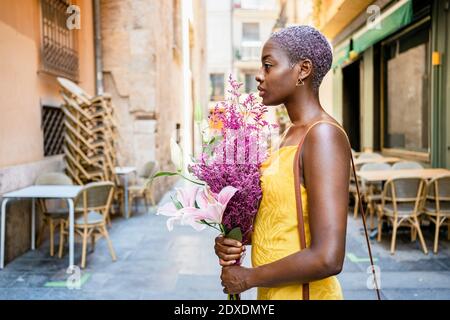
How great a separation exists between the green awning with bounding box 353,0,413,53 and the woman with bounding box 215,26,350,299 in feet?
20.2

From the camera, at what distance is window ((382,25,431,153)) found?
320 inches

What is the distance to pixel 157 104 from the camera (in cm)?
975

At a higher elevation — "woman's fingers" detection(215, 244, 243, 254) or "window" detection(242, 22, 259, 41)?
"window" detection(242, 22, 259, 41)

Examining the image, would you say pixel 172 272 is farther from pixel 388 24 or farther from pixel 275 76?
pixel 388 24

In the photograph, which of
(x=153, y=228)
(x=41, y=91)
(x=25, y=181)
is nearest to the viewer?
(x=25, y=181)

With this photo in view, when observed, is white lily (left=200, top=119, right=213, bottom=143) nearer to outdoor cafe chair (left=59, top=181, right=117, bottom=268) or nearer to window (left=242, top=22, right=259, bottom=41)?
outdoor cafe chair (left=59, top=181, right=117, bottom=268)

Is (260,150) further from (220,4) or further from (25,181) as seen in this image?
(220,4)

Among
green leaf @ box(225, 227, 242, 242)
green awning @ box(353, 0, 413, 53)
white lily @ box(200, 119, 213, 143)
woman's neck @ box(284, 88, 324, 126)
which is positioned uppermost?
green awning @ box(353, 0, 413, 53)

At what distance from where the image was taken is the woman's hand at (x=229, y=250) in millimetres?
1361

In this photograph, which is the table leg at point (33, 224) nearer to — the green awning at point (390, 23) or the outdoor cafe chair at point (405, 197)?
the outdoor cafe chair at point (405, 197)

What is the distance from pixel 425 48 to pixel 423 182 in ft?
10.8

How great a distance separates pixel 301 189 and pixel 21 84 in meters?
5.64

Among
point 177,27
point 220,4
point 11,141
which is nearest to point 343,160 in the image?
point 11,141

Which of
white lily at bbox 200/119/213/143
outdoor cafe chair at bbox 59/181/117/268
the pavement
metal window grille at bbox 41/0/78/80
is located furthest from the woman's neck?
metal window grille at bbox 41/0/78/80
